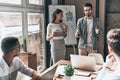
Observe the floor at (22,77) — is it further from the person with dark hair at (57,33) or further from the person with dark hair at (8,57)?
the person with dark hair at (57,33)

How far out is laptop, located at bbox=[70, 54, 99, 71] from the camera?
2432 millimetres

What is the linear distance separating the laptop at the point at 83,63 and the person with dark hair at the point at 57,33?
1.45m

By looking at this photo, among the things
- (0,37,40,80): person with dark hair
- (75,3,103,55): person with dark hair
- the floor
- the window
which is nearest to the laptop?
the floor

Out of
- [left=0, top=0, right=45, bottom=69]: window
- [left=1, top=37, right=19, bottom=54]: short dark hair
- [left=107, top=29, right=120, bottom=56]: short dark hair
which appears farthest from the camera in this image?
[left=0, top=0, right=45, bottom=69]: window

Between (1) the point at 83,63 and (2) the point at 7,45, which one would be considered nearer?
(2) the point at 7,45

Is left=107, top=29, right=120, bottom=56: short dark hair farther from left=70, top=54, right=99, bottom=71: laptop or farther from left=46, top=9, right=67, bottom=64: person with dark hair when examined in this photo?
left=46, top=9, right=67, bottom=64: person with dark hair

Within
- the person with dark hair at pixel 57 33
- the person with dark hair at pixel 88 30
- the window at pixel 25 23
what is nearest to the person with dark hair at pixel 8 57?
the window at pixel 25 23

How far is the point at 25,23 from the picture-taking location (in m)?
4.07

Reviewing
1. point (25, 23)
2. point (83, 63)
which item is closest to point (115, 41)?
point (83, 63)

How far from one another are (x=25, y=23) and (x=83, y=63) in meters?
1.91

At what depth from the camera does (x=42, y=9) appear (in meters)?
4.98

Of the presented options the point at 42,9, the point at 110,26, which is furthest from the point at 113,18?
the point at 42,9

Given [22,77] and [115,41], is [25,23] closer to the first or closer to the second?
[22,77]

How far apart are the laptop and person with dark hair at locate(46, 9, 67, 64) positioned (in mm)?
1447
